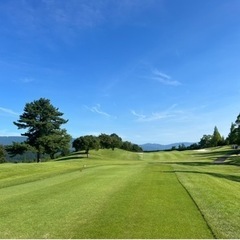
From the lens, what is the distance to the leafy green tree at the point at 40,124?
77188 mm

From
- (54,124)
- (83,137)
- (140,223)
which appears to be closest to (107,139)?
(83,137)

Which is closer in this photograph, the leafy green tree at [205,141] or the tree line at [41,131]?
the tree line at [41,131]

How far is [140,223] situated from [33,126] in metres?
72.2

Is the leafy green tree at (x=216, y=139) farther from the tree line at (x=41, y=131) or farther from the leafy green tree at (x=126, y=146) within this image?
the tree line at (x=41, y=131)

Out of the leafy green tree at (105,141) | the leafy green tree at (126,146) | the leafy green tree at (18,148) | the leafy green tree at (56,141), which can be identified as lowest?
the leafy green tree at (18,148)

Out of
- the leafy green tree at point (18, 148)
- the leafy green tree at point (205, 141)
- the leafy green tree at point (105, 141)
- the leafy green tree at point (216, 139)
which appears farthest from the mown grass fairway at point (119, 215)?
the leafy green tree at point (205, 141)

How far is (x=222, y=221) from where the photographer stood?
370 inches

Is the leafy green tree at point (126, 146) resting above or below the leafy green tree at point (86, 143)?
above

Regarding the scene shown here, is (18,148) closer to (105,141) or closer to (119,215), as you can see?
(105,141)

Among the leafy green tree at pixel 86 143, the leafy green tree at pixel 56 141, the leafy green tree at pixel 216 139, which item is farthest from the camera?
the leafy green tree at pixel 216 139

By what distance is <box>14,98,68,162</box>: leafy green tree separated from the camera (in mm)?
77188

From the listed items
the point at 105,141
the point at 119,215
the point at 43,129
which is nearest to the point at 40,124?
the point at 43,129

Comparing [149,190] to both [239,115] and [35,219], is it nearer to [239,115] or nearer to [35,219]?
[35,219]

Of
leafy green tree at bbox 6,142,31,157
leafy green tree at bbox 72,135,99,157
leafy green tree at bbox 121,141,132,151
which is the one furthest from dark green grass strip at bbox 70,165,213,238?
leafy green tree at bbox 121,141,132,151
